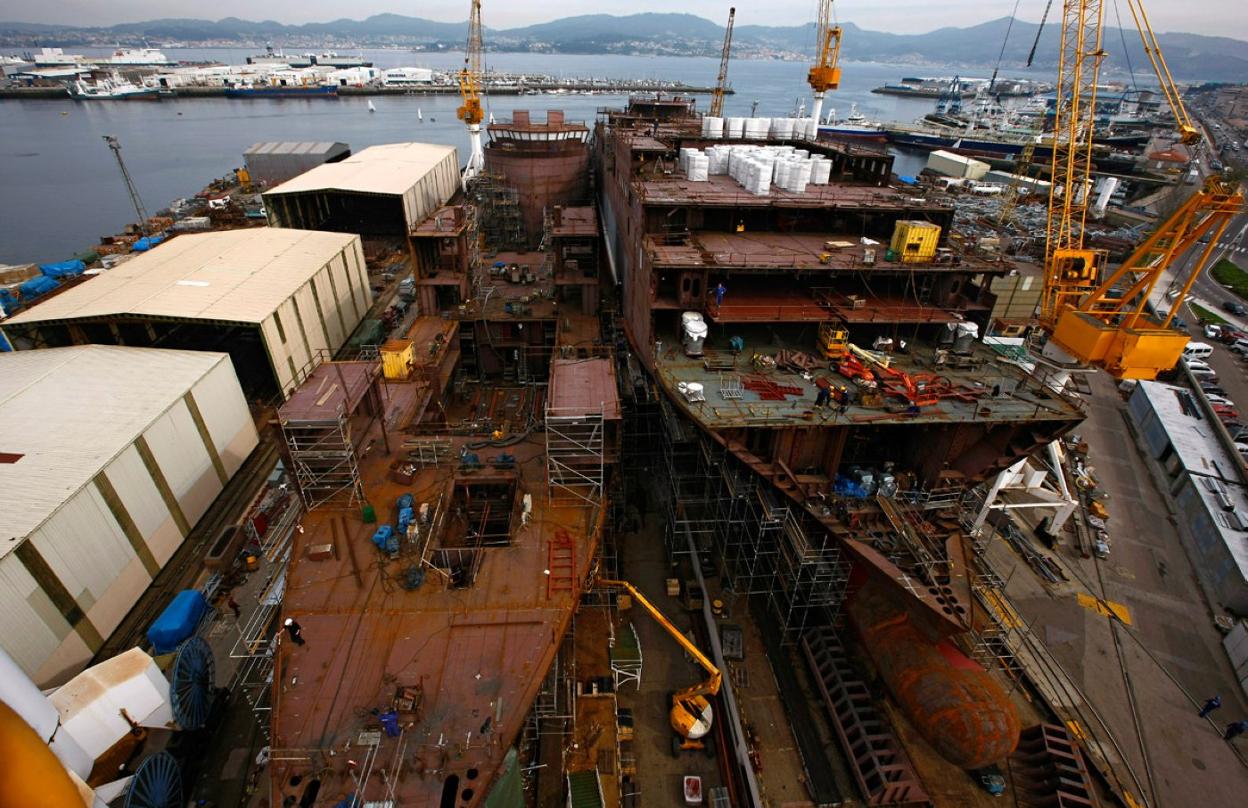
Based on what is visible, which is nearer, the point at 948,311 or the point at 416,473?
the point at 416,473

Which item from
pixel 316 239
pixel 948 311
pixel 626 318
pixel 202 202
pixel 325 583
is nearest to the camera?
pixel 325 583

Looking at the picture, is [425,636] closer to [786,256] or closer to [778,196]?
[786,256]

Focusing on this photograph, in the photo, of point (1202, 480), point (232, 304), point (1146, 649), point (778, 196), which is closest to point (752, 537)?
point (1146, 649)

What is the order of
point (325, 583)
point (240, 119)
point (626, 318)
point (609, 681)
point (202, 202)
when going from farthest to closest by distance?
point (240, 119), point (202, 202), point (626, 318), point (609, 681), point (325, 583)

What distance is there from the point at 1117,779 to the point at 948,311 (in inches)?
686

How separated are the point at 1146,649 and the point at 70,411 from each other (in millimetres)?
43824

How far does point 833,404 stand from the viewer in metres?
20.6

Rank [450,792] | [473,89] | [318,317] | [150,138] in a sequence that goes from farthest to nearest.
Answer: [150,138] < [473,89] < [318,317] < [450,792]

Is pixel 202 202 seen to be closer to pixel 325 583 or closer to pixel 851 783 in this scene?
pixel 325 583

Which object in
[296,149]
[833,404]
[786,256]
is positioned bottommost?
[296,149]

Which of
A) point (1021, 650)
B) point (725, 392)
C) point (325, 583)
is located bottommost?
point (1021, 650)

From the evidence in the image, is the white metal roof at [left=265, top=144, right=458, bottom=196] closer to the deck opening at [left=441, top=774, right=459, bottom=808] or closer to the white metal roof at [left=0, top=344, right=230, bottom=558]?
the white metal roof at [left=0, top=344, right=230, bottom=558]

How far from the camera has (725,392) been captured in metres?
21.0

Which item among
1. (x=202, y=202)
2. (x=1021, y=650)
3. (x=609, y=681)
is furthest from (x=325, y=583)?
(x=202, y=202)
